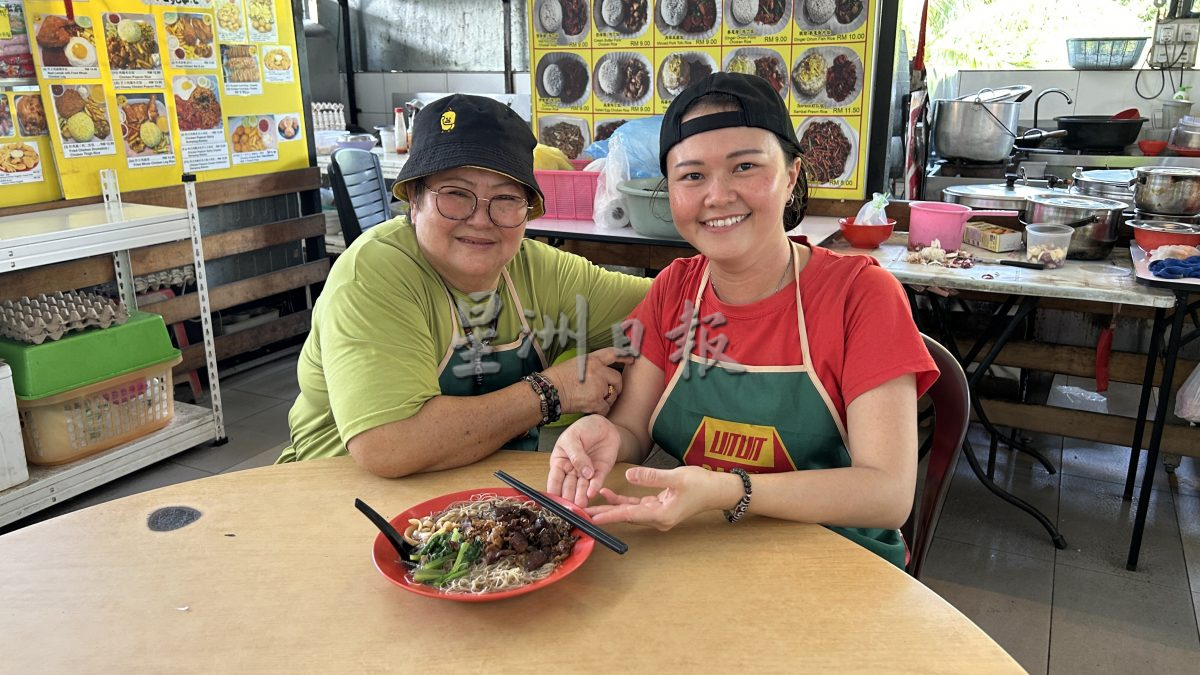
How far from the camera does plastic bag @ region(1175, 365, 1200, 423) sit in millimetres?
2957

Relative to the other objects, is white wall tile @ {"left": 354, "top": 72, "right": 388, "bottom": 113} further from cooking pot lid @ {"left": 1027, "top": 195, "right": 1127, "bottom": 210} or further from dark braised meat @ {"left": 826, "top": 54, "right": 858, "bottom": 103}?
cooking pot lid @ {"left": 1027, "top": 195, "right": 1127, "bottom": 210}

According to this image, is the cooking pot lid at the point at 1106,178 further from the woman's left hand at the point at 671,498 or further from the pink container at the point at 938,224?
the woman's left hand at the point at 671,498

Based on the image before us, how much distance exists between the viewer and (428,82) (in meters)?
7.21

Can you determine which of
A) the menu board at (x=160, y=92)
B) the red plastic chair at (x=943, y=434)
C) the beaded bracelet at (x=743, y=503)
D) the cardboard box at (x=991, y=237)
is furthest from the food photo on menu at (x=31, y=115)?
the cardboard box at (x=991, y=237)

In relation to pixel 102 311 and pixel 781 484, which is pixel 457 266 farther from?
pixel 102 311

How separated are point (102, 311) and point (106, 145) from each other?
921 mm

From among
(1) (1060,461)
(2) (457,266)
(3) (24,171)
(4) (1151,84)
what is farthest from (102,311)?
(4) (1151,84)

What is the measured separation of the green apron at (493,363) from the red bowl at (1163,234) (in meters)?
2.33

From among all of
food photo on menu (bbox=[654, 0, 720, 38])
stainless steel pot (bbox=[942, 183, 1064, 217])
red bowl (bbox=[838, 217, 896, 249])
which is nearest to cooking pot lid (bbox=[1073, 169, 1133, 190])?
stainless steel pot (bbox=[942, 183, 1064, 217])

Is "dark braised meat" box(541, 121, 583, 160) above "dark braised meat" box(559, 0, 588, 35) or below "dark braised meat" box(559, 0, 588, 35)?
below

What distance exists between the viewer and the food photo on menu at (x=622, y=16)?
3.80 m

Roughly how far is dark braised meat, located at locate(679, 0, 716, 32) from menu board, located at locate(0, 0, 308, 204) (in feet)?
7.64

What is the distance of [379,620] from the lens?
44.6 inches

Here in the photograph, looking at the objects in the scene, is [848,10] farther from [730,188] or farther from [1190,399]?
[730,188]
